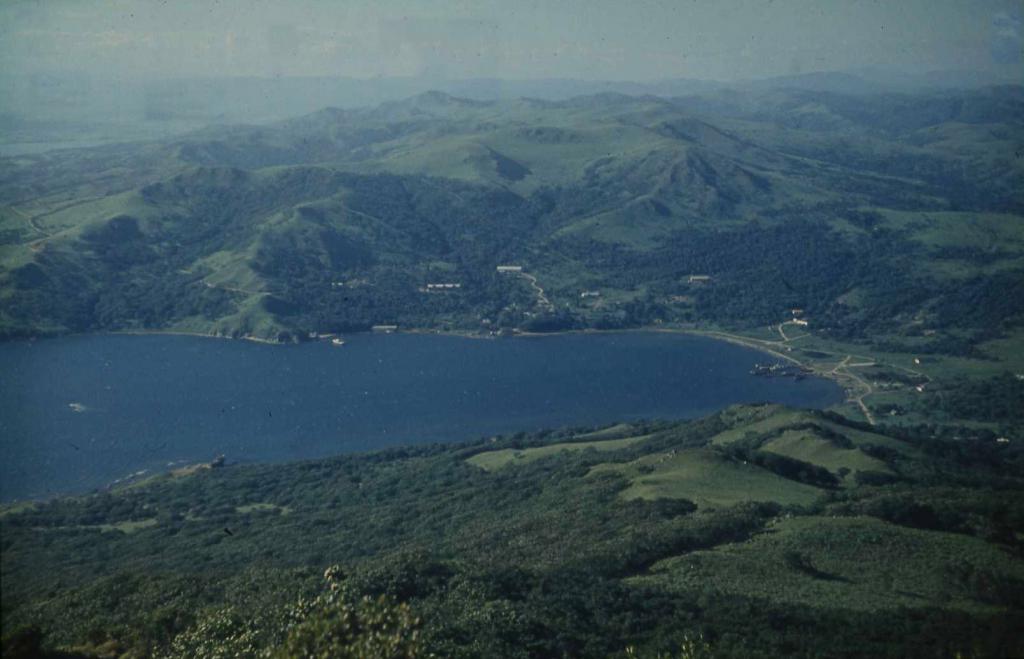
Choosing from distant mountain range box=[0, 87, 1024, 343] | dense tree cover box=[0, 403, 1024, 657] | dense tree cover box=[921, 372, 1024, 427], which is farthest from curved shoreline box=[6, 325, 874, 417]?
dense tree cover box=[0, 403, 1024, 657]

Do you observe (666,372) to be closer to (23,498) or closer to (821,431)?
(821,431)

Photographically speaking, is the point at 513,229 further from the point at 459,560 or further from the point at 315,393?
the point at 459,560

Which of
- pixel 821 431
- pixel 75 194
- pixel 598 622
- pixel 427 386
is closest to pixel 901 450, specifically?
pixel 821 431

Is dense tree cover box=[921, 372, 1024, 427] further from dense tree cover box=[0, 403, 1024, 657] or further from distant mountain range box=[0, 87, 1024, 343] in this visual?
dense tree cover box=[0, 403, 1024, 657]

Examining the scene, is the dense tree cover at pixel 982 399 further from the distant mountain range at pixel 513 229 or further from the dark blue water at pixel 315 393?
the distant mountain range at pixel 513 229

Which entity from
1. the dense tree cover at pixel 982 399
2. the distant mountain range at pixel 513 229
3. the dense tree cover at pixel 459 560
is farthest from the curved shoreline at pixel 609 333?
the dense tree cover at pixel 459 560

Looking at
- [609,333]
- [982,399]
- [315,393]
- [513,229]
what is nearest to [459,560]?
[315,393]
